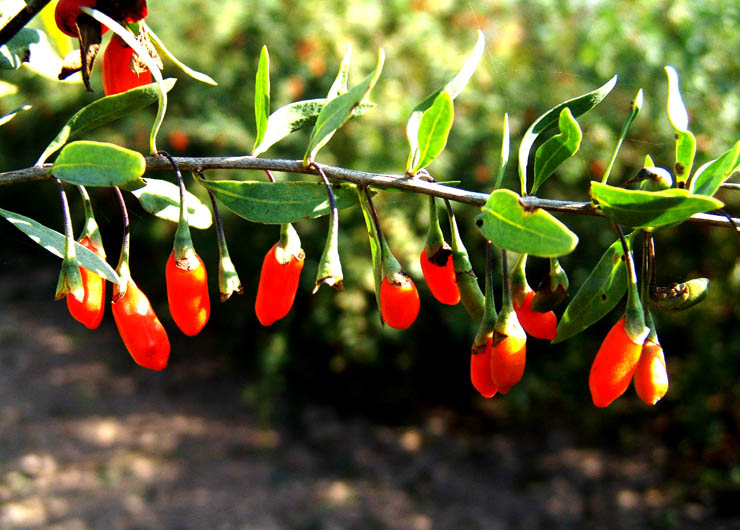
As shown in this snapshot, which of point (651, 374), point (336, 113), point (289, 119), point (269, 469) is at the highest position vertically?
point (269, 469)

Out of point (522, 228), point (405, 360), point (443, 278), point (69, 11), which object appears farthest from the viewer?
point (405, 360)

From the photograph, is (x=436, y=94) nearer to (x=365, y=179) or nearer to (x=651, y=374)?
(x=365, y=179)

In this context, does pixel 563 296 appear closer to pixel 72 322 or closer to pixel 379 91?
pixel 379 91

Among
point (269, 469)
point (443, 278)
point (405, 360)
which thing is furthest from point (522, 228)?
point (269, 469)

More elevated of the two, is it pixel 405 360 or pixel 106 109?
pixel 405 360

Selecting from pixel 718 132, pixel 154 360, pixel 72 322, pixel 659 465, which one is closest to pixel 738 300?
pixel 718 132

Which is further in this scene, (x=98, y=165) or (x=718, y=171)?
(x=718, y=171)

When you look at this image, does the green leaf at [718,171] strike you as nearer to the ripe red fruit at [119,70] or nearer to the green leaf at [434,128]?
the green leaf at [434,128]
